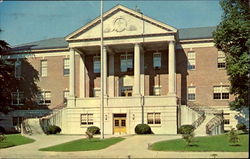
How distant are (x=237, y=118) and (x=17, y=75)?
24948 millimetres

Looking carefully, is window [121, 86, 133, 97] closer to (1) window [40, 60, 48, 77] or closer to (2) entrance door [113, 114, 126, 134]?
(2) entrance door [113, 114, 126, 134]

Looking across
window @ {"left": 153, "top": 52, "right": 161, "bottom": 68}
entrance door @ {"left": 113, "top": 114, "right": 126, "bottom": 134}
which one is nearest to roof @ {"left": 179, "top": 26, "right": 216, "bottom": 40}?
window @ {"left": 153, "top": 52, "right": 161, "bottom": 68}

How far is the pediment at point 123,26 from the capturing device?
128 feet

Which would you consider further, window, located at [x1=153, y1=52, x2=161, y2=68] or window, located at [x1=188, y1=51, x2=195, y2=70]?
window, located at [x1=153, y1=52, x2=161, y2=68]

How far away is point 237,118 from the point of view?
131ft

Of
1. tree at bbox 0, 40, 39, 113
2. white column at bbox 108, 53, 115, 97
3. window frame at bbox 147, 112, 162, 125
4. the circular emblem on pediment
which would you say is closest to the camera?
window frame at bbox 147, 112, 162, 125

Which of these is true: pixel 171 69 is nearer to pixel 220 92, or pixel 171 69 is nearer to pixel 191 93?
pixel 191 93

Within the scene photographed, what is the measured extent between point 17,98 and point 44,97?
3.44m

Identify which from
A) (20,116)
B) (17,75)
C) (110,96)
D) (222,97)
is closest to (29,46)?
(17,75)

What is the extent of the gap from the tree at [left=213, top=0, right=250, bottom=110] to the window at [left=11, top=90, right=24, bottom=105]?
25911 millimetres

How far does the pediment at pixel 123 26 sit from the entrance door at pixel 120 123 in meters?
7.83

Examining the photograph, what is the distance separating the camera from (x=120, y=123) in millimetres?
39406

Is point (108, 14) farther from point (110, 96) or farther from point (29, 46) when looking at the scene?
point (29, 46)

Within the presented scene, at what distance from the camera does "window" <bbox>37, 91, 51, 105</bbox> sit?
46.4 m
